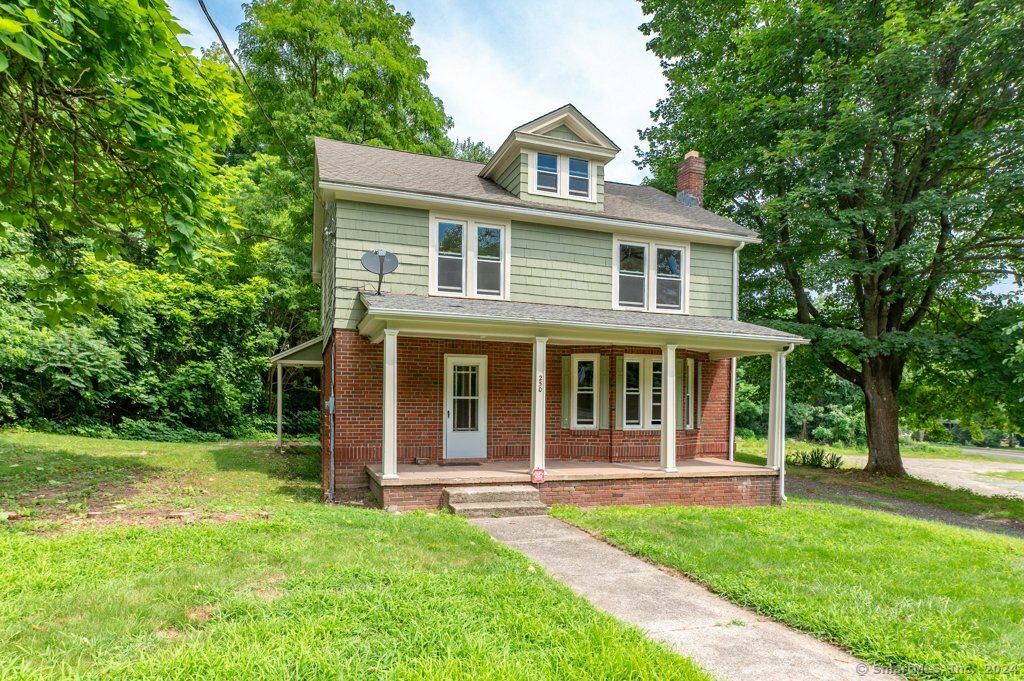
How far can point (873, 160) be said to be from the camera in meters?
15.0

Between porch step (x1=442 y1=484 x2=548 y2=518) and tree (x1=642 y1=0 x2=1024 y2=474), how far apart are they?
32.4ft

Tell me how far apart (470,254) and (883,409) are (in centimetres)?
1308

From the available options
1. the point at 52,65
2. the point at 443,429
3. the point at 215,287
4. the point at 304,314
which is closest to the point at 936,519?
the point at 443,429

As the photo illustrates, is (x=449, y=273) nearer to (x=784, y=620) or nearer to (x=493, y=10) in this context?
(x=493, y=10)

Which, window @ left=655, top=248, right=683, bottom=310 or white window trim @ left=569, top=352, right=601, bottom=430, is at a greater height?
window @ left=655, top=248, right=683, bottom=310

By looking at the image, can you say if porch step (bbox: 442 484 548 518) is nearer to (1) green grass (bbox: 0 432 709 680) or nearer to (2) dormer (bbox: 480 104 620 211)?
(1) green grass (bbox: 0 432 709 680)

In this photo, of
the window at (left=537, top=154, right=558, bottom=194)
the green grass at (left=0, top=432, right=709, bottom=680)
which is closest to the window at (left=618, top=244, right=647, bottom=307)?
the window at (left=537, top=154, right=558, bottom=194)

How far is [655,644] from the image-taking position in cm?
376

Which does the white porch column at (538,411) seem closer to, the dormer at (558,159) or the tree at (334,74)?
the dormer at (558,159)

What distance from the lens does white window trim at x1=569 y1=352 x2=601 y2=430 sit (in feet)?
37.3

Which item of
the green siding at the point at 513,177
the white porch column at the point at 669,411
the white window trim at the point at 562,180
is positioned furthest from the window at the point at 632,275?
the green siding at the point at 513,177

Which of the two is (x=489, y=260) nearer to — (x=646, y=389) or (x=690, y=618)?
(x=646, y=389)

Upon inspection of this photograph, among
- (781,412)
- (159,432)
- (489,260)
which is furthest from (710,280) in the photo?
(159,432)

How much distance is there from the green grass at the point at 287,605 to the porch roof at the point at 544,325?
300 centimetres
